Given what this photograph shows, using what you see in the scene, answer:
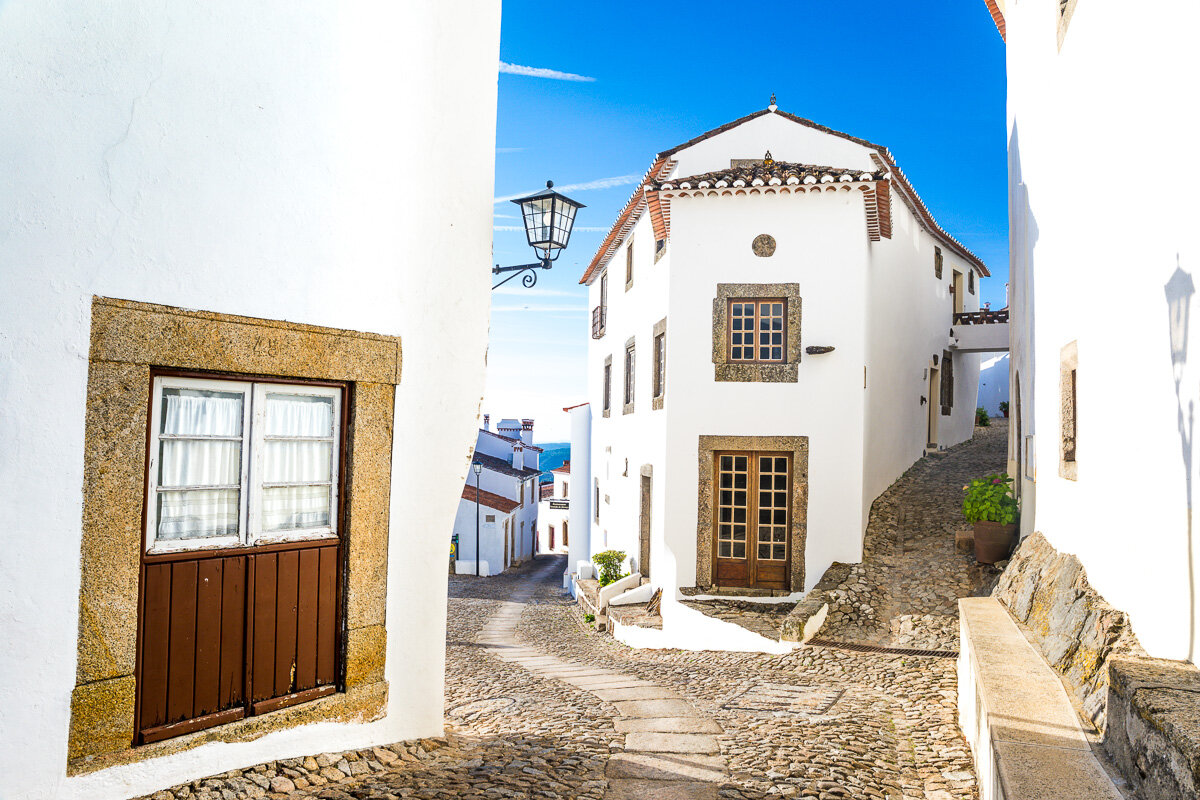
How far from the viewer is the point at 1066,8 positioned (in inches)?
249

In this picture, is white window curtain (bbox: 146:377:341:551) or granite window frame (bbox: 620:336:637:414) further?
granite window frame (bbox: 620:336:637:414)

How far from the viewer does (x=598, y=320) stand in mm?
19656

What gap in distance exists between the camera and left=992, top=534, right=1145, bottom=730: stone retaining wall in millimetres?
4238

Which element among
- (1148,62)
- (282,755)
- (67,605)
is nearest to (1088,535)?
(1148,62)

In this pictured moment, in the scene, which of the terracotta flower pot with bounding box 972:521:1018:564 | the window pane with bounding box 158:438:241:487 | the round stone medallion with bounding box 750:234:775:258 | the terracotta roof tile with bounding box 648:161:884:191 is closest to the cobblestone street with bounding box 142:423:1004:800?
the terracotta flower pot with bounding box 972:521:1018:564

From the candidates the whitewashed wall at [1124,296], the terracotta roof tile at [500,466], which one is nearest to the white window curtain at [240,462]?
the whitewashed wall at [1124,296]

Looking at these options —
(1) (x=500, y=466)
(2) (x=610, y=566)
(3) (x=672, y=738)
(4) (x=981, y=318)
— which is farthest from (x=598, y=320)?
(1) (x=500, y=466)

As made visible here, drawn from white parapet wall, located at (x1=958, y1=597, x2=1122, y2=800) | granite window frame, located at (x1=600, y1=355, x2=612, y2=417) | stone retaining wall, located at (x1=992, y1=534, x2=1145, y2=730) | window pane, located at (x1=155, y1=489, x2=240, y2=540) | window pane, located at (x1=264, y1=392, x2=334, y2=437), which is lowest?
white parapet wall, located at (x1=958, y1=597, x2=1122, y2=800)

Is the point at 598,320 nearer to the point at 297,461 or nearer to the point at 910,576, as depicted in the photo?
the point at 910,576

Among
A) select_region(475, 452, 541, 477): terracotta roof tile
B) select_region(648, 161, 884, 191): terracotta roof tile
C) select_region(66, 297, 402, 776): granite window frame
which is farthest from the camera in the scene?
select_region(475, 452, 541, 477): terracotta roof tile

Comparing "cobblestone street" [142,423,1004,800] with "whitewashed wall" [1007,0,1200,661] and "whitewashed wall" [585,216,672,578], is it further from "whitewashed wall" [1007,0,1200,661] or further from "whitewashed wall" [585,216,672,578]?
"whitewashed wall" [585,216,672,578]

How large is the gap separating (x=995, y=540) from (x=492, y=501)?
23854mm

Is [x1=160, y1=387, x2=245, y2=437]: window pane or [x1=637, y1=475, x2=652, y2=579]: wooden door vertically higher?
[x1=160, y1=387, x2=245, y2=437]: window pane

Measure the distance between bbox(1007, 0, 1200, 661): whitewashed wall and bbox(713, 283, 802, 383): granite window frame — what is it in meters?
4.72
